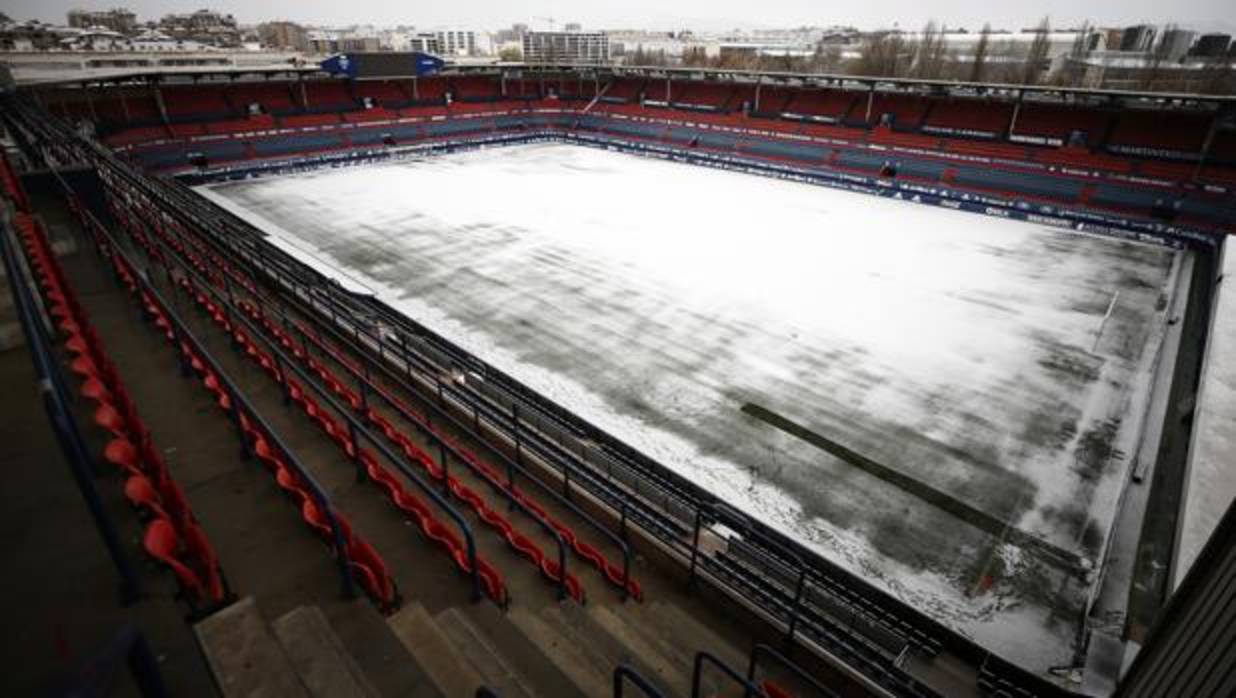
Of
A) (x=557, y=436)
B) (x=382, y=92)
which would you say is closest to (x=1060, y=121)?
(x=557, y=436)

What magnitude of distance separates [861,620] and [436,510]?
5.35m

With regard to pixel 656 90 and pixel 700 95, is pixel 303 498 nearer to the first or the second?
pixel 700 95

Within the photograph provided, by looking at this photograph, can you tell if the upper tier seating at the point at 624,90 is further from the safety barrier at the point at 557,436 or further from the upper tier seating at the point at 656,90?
the safety barrier at the point at 557,436

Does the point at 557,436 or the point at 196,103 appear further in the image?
the point at 196,103

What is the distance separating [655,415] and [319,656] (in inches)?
363

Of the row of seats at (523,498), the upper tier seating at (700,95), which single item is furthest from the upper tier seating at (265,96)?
the row of seats at (523,498)

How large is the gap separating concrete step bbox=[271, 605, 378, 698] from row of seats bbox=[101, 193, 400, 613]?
0.47m

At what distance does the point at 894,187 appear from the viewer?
104 feet

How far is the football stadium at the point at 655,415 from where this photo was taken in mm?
4809

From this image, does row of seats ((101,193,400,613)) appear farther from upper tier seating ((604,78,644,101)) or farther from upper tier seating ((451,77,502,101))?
upper tier seating ((604,78,644,101))

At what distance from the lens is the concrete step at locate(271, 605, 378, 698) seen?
3.64 metres

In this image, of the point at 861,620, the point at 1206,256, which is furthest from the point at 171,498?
the point at 1206,256

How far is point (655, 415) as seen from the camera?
41.6 ft

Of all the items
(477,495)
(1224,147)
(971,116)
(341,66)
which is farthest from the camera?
(341,66)
